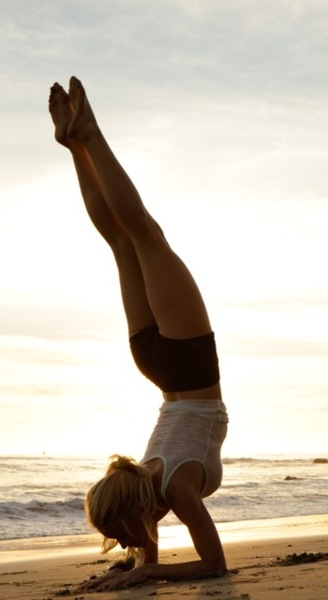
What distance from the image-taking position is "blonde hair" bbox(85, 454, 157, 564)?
12.3 ft

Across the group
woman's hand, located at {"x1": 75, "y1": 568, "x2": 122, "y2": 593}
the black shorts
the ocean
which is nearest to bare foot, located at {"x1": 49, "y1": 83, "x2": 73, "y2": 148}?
the black shorts

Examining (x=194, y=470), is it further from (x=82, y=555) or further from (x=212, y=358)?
(x=82, y=555)

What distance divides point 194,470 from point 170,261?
108cm

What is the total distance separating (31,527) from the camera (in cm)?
1190

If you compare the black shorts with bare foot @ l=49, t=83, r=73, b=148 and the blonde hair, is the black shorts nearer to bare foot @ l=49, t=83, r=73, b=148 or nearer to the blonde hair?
the blonde hair

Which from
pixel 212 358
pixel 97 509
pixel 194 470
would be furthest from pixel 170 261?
pixel 97 509

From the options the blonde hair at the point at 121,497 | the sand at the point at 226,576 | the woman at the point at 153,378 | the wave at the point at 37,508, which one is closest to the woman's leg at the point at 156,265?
the woman at the point at 153,378

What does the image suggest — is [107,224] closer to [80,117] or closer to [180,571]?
[80,117]

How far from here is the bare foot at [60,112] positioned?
4.78 meters

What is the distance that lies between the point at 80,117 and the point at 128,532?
7.36 ft

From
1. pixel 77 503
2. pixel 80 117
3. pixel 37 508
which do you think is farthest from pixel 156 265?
pixel 77 503

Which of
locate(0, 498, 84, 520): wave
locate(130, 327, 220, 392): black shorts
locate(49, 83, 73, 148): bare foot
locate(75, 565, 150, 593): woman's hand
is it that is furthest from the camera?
locate(0, 498, 84, 520): wave

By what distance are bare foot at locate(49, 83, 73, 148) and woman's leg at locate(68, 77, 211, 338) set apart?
14.4 inches

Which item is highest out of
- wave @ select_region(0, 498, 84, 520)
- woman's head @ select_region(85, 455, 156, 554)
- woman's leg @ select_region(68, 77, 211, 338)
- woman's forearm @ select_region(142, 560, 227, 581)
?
woman's leg @ select_region(68, 77, 211, 338)
